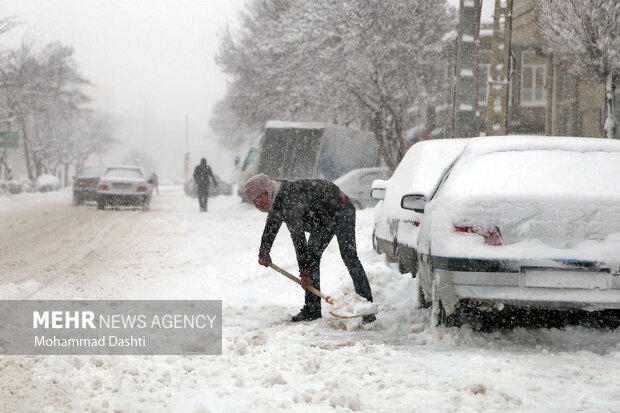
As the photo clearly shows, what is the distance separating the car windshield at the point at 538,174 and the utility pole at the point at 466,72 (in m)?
8.17

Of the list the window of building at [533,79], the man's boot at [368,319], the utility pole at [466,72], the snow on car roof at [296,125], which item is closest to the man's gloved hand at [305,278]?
the man's boot at [368,319]

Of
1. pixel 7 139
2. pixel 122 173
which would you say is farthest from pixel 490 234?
pixel 7 139

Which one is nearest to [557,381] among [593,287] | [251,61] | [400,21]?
[593,287]

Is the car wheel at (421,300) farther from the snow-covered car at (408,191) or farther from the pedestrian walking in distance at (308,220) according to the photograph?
the snow-covered car at (408,191)

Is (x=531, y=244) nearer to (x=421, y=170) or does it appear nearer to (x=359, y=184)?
(x=421, y=170)

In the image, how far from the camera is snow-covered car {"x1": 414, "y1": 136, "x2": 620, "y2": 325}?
484 centimetres

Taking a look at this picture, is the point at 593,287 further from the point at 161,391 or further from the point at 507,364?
the point at 161,391

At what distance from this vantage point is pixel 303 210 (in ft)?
20.4

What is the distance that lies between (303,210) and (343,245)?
57 cm

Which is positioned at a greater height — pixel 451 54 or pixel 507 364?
pixel 451 54

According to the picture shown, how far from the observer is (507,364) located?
4484 mm

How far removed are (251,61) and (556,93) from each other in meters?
13.3

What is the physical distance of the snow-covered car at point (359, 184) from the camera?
20250 mm

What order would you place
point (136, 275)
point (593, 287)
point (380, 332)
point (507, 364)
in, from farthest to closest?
point (136, 275) → point (380, 332) → point (593, 287) → point (507, 364)
